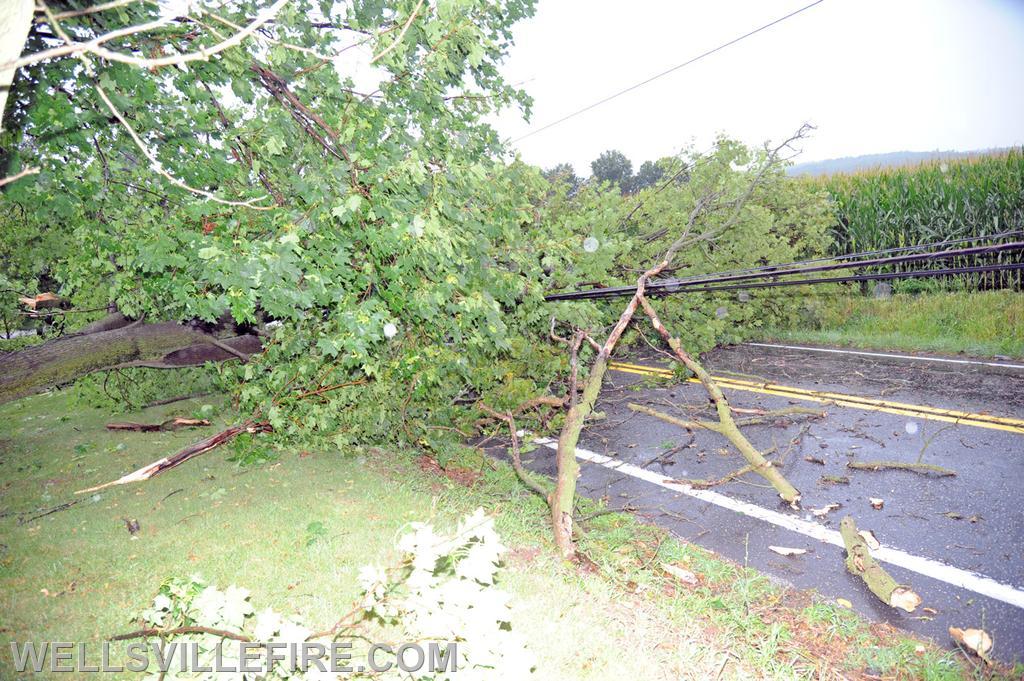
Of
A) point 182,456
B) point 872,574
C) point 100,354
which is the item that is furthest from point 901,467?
point 100,354

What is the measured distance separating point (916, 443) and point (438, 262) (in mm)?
5617

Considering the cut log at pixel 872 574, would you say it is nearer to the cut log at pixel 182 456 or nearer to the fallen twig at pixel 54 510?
the cut log at pixel 182 456

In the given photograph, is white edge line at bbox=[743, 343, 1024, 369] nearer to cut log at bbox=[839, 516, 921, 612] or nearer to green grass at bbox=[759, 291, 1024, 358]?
green grass at bbox=[759, 291, 1024, 358]

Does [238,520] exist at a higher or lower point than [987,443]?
higher

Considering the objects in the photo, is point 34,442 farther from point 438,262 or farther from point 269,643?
point 269,643

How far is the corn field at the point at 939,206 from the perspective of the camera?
48.2 ft

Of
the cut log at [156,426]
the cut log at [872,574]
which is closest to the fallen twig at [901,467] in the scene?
the cut log at [872,574]

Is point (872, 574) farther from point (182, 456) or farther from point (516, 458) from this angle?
point (182, 456)

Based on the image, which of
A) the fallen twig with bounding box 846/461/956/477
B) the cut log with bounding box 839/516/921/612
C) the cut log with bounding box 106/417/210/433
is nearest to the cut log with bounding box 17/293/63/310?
the cut log with bounding box 106/417/210/433

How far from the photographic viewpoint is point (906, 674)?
3.20 metres

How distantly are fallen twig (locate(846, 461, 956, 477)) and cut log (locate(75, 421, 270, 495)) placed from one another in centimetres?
657

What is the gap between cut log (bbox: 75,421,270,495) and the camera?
20.5 feet

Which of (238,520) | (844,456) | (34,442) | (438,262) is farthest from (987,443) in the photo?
(34,442)

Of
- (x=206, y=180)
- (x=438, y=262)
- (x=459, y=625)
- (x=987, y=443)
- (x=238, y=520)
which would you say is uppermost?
(x=206, y=180)
